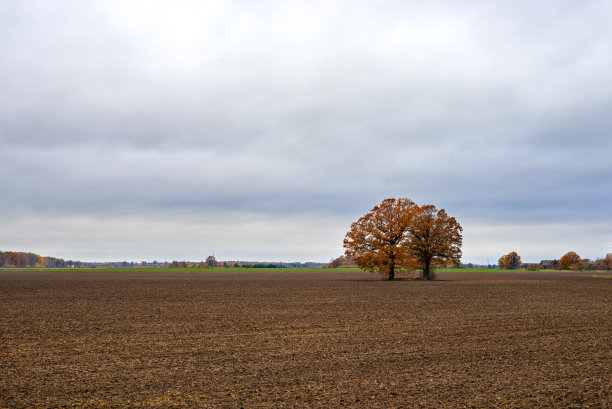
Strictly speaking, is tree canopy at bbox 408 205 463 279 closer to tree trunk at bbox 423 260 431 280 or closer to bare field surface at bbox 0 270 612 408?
tree trunk at bbox 423 260 431 280

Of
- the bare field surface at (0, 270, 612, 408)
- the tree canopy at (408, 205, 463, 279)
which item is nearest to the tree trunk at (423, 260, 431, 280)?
the tree canopy at (408, 205, 463, 279)

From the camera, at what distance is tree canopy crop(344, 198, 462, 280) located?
2643 inches

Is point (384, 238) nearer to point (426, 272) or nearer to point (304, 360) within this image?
point (426, 272)

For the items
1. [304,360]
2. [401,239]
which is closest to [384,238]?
[401,239]

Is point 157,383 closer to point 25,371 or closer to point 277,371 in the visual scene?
point 277,371

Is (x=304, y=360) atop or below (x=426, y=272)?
below

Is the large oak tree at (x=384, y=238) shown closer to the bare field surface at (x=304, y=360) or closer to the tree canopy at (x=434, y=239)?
the tree canopy at (x=434, y=239)

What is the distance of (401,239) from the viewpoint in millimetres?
68750

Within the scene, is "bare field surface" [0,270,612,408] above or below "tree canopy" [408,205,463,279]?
below

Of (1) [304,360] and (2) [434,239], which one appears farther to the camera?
(2) [434,239]

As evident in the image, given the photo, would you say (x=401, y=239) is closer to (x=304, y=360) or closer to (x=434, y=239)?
(x=434, y=239)

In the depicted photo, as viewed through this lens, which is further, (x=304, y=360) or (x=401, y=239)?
(x=401, y=239)

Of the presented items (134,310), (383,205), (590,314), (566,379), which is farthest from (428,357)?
(383,205)

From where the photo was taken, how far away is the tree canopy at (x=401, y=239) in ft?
220
